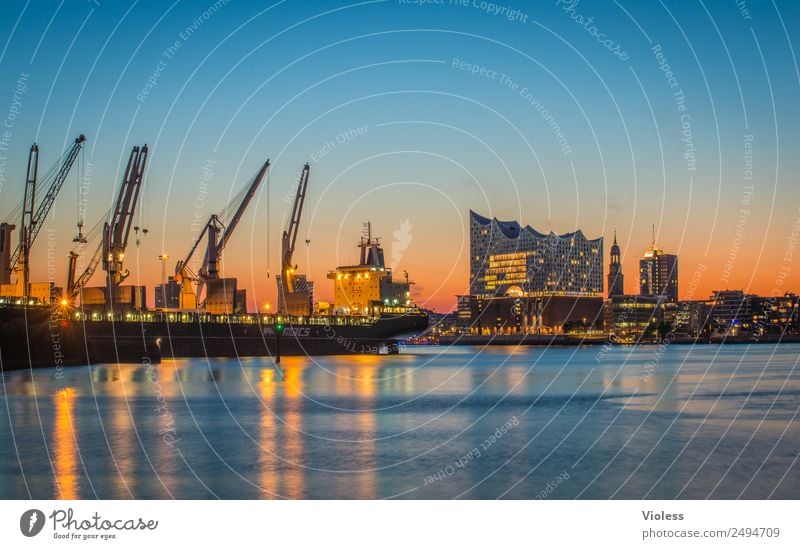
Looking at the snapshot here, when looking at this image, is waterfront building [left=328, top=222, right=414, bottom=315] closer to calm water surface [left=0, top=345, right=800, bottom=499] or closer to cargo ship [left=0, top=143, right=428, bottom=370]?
cargo ship [left=0, top=143, right=428, bottom=370]

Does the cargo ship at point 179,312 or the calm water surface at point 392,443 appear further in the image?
the cargo ship at point 179,312

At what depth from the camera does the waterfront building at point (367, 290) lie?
118m

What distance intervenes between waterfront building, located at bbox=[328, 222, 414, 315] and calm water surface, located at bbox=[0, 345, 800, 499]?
254 feet

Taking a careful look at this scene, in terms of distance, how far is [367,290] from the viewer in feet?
405

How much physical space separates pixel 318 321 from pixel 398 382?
57.1 metres

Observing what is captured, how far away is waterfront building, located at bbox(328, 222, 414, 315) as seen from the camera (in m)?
118

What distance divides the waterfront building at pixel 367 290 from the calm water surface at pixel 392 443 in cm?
7741

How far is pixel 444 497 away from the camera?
48.8ft

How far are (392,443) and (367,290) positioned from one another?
10198 centimetres

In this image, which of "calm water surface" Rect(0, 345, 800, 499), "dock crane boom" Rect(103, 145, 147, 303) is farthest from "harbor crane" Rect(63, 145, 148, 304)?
"calm water surface" Rect(0, 345, 800, 499)
